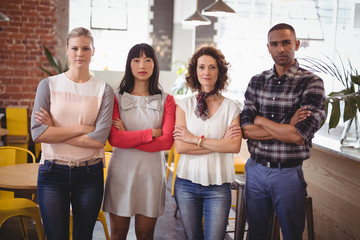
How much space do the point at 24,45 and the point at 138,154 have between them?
5.06 metres

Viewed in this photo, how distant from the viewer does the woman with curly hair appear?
2273 millimetres

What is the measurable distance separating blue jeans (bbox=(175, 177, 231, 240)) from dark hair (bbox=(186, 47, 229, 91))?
0.61 metres

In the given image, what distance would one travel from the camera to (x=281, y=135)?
225 cm

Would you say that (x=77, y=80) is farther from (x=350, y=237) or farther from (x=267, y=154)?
(x=350, y=237)

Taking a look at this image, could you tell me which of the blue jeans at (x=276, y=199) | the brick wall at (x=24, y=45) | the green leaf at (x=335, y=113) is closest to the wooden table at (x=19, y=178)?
the blue jeans at (x=276, y=199)

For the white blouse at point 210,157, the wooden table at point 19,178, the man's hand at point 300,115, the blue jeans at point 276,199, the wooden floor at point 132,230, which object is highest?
the man's hand at point 300,115

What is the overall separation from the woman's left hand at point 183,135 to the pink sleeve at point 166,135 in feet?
0.10

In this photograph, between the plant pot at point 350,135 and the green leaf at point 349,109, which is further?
the plant pot at point 350,135

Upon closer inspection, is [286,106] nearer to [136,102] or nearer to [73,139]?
[136,102]

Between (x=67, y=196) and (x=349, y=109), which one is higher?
(x=349, y=109)

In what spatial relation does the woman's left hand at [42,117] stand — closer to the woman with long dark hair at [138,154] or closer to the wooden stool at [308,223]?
the woman with long dark hair at [138,154]

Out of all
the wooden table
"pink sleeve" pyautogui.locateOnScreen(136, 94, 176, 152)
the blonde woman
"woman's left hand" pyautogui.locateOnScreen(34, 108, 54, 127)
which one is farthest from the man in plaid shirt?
the wooden table

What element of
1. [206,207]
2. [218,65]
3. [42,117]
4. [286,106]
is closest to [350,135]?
[286,106]

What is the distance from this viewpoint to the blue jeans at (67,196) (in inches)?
85.8
